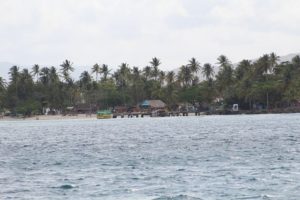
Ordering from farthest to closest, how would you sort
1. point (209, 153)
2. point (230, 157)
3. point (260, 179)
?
point (209, 153) < point (230, 157) < point (260, 179)

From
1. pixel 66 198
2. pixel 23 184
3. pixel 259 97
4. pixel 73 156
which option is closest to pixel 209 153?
pixel 73 156

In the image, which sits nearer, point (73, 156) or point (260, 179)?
point (260, 179)

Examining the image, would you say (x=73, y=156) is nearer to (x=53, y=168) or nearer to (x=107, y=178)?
(x=53, y=168)

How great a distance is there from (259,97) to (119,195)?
535ft

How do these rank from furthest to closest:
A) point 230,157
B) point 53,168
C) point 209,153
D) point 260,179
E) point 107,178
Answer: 1. point 209,153
2. point 230,157
3. point 53,168
4. point 107,178
5. point 260,179

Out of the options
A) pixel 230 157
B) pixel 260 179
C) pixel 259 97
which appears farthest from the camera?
pixel 259 97

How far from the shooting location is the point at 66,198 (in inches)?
1298

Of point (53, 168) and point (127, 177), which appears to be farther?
point (53, 168)

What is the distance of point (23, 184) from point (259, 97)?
520 ft

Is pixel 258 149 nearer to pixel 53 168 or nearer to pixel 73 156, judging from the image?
pixel 73 156

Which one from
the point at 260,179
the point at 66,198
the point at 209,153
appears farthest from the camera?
the point at 209,153

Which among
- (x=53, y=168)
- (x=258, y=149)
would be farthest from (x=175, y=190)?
(x=258, y=149)

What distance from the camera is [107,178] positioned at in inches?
1591

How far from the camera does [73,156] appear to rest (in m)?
59.9
